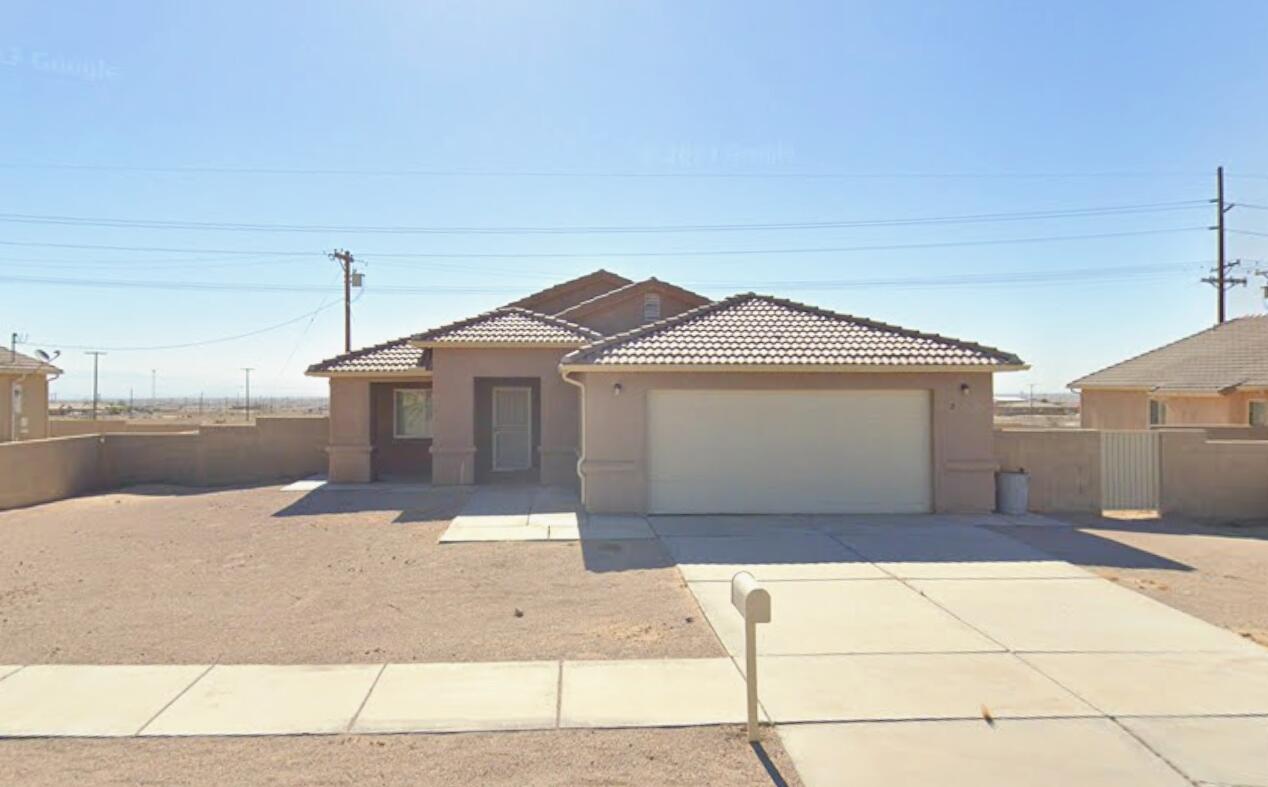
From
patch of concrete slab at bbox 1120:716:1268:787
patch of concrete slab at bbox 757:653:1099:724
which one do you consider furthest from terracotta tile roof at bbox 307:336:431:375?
patch of concrete slab at bbox 1120:716:1268:787

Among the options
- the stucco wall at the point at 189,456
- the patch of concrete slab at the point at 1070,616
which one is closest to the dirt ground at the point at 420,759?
the patch of concrete slab at the point at 1070,616

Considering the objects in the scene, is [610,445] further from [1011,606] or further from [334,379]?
[334,379]

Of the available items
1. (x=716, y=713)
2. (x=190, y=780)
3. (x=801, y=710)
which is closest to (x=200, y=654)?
(x=190, y=780)

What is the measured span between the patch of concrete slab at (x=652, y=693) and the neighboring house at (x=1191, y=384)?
2409cm

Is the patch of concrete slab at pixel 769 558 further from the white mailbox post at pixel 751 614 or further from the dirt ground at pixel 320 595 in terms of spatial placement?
the white mailbox post at pixel 751 614

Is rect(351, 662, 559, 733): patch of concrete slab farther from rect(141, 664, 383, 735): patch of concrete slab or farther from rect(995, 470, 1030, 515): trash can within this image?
rect(995, 470, 1030, 515): trash can

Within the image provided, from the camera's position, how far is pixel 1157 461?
574 inches

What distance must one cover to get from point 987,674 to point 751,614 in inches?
102

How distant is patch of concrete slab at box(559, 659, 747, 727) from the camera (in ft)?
17.7

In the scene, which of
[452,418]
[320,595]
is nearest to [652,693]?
[320,595]

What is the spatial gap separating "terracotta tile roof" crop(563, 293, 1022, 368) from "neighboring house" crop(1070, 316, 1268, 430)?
14858mm

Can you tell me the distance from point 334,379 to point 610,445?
28.6 feet

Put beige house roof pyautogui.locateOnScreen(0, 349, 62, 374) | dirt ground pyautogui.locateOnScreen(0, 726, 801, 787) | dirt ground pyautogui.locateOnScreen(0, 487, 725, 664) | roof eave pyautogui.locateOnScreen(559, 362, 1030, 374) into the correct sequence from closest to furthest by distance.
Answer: dirt ground pyautogui.locateOnScreen(0, 726, 801, 787)
dirt ground pyautogui.locateOnScreen(0, 487, 725, 664)
roof eave pyautogui.locateOnScreen(559, 362, 1030, 374)
beige house roof pyautogui.locateOnScreen(0, 349, 62, 374)

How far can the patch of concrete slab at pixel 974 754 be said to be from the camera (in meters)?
4.61
